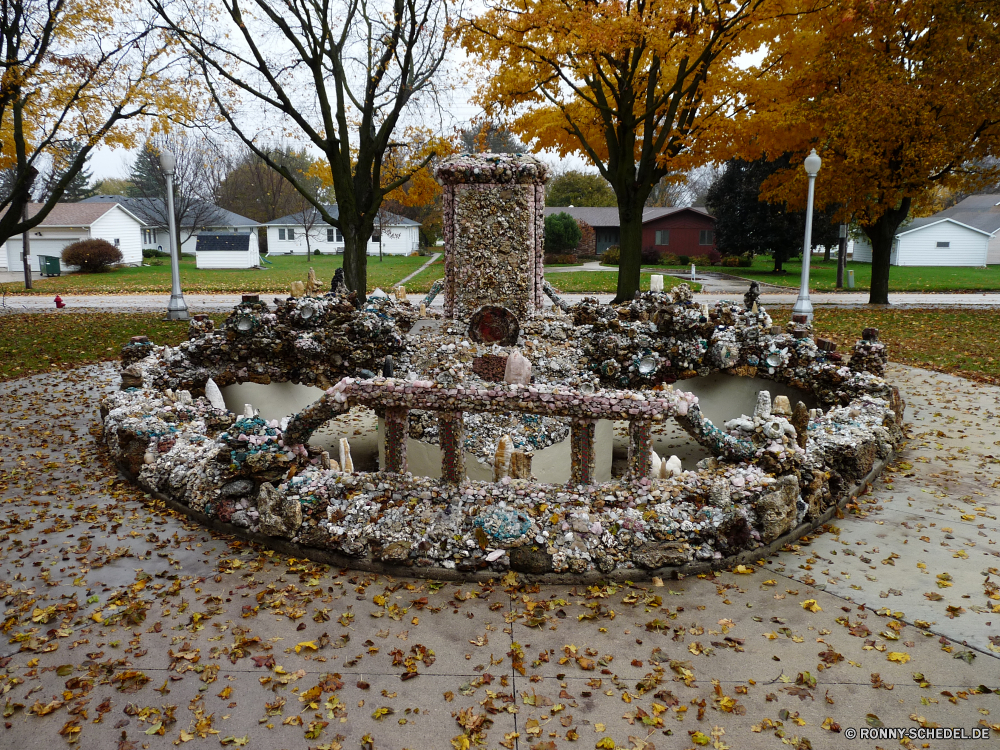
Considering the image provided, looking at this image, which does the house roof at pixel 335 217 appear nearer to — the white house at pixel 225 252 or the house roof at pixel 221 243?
the house roof at pixel 221 243

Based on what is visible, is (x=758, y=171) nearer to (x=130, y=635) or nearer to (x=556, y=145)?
(x=556, y=145)

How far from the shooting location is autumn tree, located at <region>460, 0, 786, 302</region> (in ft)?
47.5

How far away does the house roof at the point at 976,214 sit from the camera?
4544 centimetres

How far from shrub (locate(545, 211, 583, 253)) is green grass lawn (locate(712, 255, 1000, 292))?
345 inches

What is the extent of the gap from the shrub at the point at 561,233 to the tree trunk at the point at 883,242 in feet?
72.7

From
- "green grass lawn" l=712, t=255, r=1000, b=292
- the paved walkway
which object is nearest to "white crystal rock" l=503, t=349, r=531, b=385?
the paved walkway

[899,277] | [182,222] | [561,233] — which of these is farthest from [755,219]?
[182,222]

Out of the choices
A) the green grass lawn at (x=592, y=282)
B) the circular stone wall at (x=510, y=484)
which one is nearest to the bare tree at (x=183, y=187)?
the green grass lawn at (x=592, y=282)

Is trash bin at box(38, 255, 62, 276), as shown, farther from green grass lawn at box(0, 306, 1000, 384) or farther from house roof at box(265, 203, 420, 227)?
green grass lawn at box(0, 306, 1000, 384)

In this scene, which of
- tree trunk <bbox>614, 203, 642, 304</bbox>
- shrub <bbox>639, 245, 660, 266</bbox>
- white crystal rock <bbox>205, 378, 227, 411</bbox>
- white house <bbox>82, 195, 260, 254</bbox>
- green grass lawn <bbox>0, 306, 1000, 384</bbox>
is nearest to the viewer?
white crystal rock <bbox>205, 378, 227, 411</bbox>

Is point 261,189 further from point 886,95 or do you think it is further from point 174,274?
point 886,95

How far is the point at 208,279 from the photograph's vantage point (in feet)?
116

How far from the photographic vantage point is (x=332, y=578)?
502cm

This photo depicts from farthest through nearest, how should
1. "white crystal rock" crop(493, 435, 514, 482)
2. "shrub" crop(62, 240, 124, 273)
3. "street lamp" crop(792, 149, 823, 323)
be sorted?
"shrub" crop(62, 240, 124, 273)
"street lamp" crop(792, 149, 823, 323)
"white crystal rock" crop(493, 435, 514, 482)
